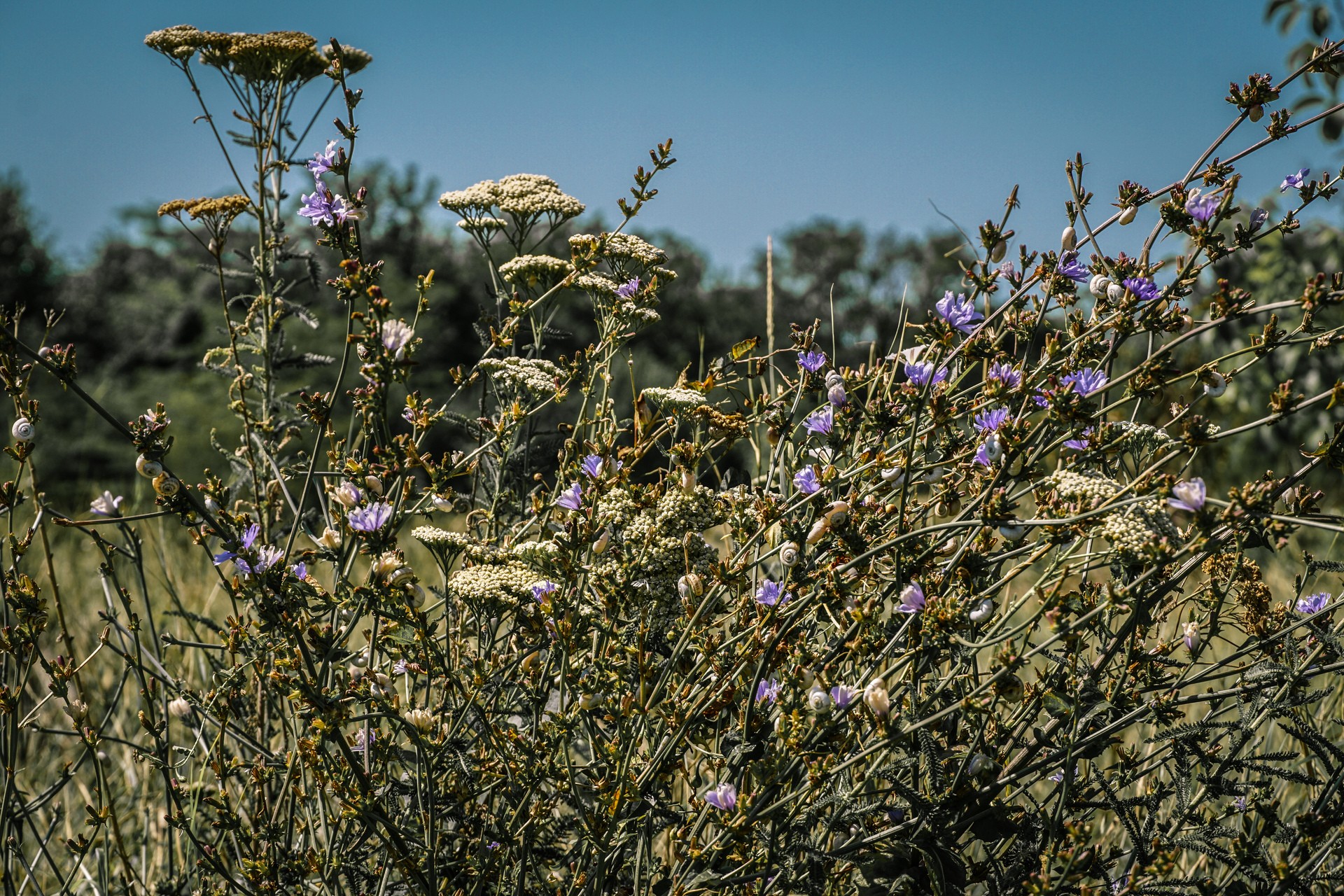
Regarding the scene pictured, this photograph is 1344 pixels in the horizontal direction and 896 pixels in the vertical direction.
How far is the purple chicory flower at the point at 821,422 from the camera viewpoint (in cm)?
163

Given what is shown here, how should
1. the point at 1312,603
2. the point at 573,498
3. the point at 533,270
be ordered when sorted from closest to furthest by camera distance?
the point at 573,498
the point at 1312,603
the point at 533,270

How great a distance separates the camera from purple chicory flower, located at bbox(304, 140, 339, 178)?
1435 mm

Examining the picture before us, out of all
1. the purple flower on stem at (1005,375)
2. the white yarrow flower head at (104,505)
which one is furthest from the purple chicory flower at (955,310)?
the white yarrow flower head at (104,505)

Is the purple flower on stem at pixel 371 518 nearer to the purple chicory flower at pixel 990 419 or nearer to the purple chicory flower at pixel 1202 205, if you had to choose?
the purple chicory flower at pixel 990 419

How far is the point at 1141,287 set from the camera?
141 cm

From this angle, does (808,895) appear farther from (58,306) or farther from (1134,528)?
(58,306)

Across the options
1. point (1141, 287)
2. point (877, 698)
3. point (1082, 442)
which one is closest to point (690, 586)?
point (877, 698)

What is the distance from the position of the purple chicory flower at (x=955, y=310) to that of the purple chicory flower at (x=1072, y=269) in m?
0.15

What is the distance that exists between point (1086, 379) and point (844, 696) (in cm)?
61

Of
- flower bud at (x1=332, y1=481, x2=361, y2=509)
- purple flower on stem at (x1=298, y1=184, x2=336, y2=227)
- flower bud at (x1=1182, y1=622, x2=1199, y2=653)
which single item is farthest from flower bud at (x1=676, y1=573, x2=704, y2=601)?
flower bud at (x1=1182, y1=622, x2=1199, y2=653)

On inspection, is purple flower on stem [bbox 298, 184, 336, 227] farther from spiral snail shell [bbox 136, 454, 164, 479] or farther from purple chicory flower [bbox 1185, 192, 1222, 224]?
purple chicory flower [bbox 1185, 192, 1222, 224]

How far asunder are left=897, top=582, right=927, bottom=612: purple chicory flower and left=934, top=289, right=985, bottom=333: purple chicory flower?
0.45 meters

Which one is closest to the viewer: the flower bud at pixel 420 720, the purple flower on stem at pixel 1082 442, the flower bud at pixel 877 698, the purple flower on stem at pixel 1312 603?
the flower bud at pixel 877 698

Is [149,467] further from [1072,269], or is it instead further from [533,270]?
[1072,269]
